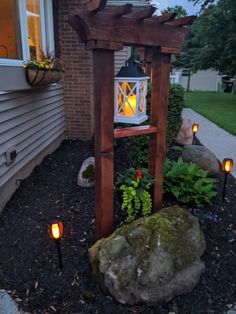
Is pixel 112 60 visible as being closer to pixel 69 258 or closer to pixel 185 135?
pixel 69 258

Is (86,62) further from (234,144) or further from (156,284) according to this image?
(156,284)

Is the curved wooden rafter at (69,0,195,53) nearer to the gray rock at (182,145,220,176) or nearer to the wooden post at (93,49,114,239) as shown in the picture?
the wooden post at (93,49,114,239)

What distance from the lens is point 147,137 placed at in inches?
173

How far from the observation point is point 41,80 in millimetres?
3775

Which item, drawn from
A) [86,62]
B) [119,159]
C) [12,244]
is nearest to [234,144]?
[119,159]

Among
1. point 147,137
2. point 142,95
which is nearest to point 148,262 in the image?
point 142,95

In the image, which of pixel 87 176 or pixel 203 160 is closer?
pixel 87 176

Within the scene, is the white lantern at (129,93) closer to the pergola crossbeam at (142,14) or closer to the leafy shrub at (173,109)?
the pergola crossbeam at (142,14)

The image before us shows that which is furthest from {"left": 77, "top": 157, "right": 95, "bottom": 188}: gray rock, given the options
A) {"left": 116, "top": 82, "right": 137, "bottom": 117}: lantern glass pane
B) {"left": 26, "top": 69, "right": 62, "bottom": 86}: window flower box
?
{"left": 116, "top": 82, "right": 137, "bottom": 117}: lantern glass pane

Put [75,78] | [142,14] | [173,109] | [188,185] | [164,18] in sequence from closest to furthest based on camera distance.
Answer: [142,14]
[164,18]
[188,185]
[173,109]
[75,78]

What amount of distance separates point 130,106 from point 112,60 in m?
0.38

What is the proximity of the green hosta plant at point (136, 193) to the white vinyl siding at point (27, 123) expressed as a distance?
4.87ft

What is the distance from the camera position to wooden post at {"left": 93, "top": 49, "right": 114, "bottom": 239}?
2066mm

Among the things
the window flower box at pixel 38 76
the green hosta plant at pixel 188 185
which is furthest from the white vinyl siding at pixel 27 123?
the green hosta plant at pixel 188 185
